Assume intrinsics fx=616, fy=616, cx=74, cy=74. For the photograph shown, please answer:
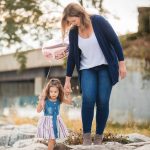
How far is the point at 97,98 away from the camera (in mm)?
7234

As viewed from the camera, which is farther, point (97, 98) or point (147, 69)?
point (147, 69)

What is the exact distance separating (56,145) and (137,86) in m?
10.9

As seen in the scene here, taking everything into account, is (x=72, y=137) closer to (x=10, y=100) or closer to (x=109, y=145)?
(x=109, y=145)

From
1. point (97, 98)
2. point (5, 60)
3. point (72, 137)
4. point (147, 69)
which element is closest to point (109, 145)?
point (97, 98)

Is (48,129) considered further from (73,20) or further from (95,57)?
(73,20)

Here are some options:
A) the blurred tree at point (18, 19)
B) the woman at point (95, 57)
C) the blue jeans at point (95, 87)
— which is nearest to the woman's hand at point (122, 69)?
the woman at point (95, 57)

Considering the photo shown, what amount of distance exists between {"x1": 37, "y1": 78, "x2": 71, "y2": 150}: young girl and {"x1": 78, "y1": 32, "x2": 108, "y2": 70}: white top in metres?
0.46

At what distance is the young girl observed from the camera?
6.97 meters

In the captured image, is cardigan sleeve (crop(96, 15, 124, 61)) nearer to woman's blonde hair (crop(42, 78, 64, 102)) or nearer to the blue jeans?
the blue jeans

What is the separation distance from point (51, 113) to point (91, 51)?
33.3 inches

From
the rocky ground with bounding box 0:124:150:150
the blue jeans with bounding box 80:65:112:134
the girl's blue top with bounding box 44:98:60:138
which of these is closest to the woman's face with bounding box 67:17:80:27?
the blue jeans with bounding box 80:65:112:134

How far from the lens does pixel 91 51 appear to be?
23.2 feet

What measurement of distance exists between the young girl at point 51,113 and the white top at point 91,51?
0.46 m

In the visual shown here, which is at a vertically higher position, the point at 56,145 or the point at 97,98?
the point at 97,98
